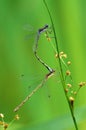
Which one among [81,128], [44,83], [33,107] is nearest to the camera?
[44,83]

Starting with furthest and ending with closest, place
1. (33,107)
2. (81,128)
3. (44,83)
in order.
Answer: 1. (33,107)
2. (81,128)
3. (44,83)

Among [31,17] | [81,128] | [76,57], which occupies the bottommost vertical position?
[81,128]

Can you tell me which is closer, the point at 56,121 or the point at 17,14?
the point at 56,121

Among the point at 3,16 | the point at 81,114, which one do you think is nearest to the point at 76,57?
the point at 3,16

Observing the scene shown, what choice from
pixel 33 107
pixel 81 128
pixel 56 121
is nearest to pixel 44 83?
pixel 56 121

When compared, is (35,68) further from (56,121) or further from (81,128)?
(56,121)

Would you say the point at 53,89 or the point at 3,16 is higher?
the point at 3,16
